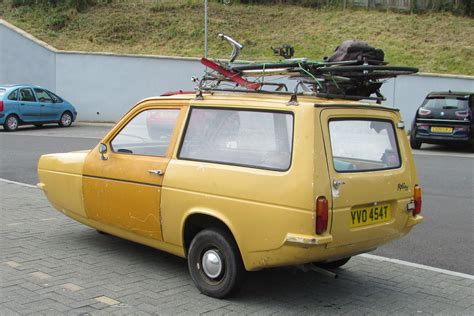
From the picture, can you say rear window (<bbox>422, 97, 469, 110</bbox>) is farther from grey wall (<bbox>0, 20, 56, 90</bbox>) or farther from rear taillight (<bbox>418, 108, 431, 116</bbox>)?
grey wall (<bbox>0, 20, 56, 90</bbox>)

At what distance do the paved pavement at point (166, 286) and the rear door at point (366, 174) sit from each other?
0.62m

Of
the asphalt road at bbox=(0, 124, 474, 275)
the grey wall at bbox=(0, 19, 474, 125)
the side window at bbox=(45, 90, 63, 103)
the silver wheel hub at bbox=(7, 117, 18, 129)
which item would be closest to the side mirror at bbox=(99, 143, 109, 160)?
the asphalt road at bbox=(0, 124, 474, 275)

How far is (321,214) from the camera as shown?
4.12m

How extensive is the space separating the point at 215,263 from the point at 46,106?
18.2m

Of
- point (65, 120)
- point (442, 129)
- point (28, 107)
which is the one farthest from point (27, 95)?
point (442, 129)

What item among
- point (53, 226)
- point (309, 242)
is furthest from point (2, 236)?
point (309, 242)

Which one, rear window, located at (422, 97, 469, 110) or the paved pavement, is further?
rear window, located at (422, 97, 469, 110)

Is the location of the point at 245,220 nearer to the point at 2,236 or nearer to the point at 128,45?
the point at 2,236

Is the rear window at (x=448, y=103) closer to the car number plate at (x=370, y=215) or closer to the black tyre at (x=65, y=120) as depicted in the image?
the car number plate at (x=370, y=215)

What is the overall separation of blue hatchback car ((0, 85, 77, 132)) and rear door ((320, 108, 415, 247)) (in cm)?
1755

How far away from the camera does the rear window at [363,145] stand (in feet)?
14.7

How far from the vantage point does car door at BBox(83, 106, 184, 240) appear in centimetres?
511

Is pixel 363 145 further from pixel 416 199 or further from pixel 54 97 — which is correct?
pixel 54 97

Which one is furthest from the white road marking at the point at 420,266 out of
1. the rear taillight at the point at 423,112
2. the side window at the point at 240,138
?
the rear taillight at the point at 423,112
